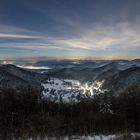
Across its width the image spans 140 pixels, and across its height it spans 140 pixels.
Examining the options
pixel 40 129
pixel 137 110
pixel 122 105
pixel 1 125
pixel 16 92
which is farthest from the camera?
pixel 122 105

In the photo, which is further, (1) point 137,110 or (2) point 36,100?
(1) point 137,110

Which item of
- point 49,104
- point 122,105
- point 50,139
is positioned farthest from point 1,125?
point 122,105

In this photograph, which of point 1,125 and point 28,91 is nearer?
point 1,125

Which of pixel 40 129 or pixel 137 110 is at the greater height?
pixel 40 129

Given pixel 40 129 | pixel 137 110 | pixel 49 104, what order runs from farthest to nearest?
1. pixel 49 104
2. pixel 137 110
3. pixel 40 129

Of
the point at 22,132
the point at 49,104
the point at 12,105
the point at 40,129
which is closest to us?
the point at 22,132

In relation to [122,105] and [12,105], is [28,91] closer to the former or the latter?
[12,105]

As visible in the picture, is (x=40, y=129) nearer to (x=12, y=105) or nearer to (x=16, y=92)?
(x=12, y=105)

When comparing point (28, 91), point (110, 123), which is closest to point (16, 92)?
point (28, 91)

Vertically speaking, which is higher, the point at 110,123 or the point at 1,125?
the point at 1,125
